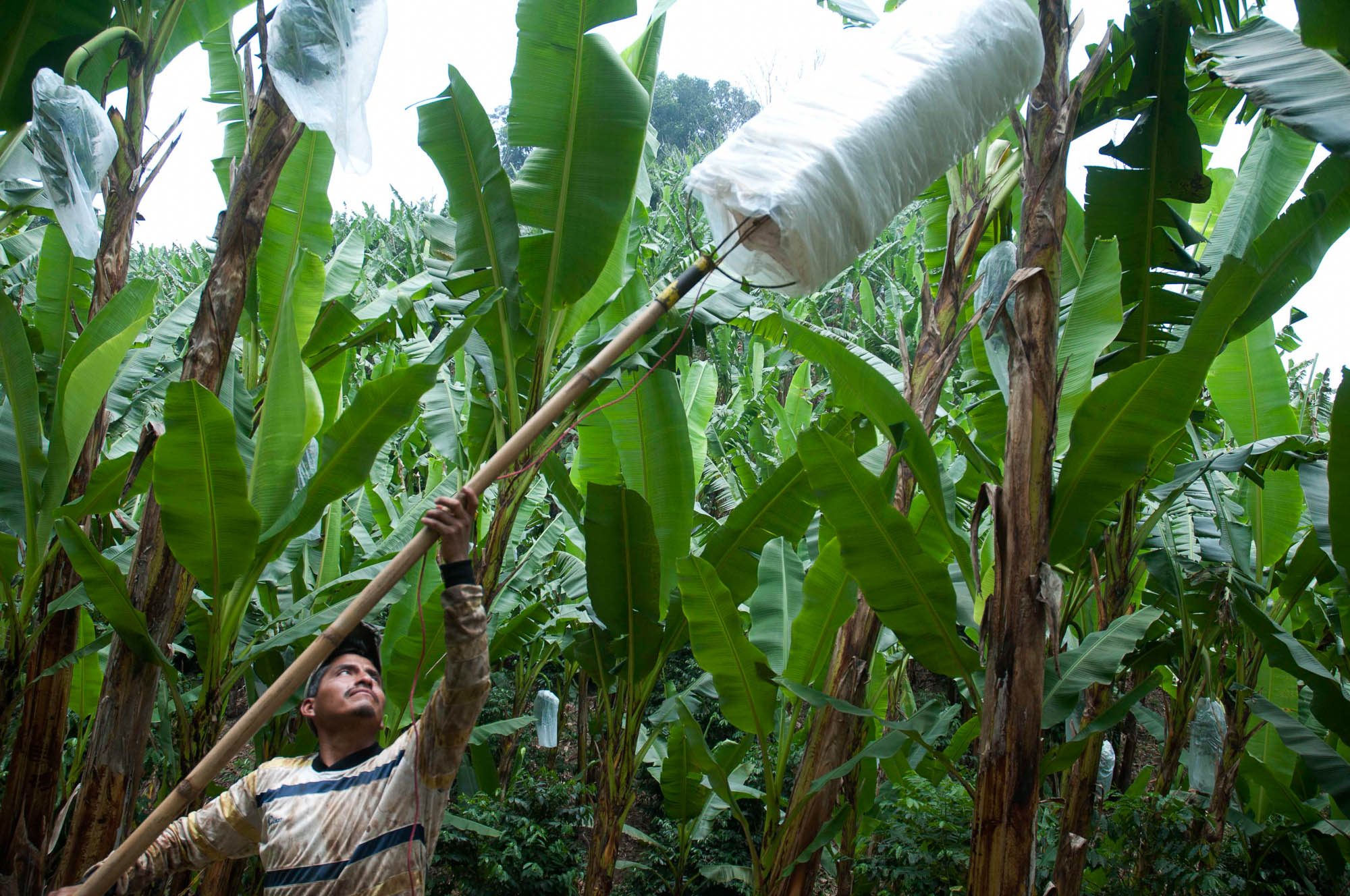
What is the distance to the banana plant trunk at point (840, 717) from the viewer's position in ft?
9.32

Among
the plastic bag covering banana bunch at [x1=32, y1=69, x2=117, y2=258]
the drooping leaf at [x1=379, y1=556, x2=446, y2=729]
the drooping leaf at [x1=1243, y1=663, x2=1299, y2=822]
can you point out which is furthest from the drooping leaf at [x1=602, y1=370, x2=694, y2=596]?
the drooping leaf at [x1=1243, y1=663, x2=1299, y2=822]

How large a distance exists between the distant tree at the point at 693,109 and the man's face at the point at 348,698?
31572 mm

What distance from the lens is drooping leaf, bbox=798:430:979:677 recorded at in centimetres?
233

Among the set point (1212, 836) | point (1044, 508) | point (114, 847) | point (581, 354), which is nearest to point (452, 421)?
point (581, 354)

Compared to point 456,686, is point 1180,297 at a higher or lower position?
higher

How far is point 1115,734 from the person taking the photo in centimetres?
705

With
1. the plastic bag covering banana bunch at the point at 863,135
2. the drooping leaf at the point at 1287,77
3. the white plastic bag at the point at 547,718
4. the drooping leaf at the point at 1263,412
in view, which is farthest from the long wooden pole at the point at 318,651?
the drooping leaf at the point at 1263,412

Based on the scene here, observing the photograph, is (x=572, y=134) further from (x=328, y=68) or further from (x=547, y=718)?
(x=547, y=718)

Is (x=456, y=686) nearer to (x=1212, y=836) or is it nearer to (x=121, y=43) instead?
(x=121, y=43)

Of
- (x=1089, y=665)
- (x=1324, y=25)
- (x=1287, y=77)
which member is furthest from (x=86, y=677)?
(x=1324, y=25)

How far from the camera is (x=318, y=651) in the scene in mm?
1687

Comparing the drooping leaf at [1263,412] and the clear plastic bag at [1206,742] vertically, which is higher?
the drooping leaf at [1263,412]

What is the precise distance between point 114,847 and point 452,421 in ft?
6.33

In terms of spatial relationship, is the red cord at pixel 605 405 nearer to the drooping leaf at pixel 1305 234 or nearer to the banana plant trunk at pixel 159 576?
the banana plant trunk at pixel 159 576
